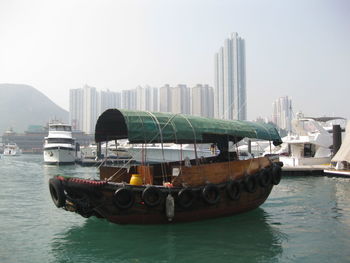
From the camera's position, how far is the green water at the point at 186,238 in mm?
7801

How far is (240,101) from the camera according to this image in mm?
53938

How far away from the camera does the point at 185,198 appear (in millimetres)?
9641

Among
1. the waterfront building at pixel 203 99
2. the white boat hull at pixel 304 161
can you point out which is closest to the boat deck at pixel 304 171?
the white boat hull at pixel 304 161

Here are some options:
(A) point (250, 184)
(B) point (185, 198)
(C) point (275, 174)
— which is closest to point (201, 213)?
(B) point (185, 198)

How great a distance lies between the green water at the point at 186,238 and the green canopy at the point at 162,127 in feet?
8.39

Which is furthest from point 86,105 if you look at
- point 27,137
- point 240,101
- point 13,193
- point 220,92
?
point 13,193

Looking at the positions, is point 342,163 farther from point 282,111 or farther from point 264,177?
point 282,111

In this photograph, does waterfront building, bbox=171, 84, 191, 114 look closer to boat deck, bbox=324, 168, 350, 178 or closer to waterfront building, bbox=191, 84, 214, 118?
waterfront building, bbox=191, 84, 214, 118

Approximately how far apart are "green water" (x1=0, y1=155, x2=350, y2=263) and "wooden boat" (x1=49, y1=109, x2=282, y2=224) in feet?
1.63

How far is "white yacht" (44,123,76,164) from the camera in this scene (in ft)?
152

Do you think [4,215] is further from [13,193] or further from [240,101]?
[240,101]

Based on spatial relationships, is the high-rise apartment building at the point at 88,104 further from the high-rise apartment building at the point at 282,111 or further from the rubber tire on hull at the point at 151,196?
the rubber tire on hull at the point at 151,196

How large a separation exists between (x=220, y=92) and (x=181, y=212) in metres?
59.9

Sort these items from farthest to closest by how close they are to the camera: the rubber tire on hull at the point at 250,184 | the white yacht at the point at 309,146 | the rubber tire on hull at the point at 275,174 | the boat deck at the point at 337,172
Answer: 1. the white yacht at the point at 309,146
2. the boat deck at the point at 337,172
3. the rubber tire on hull at the point at 275,174
4. the rubber tire on hull at the point at 250,184
